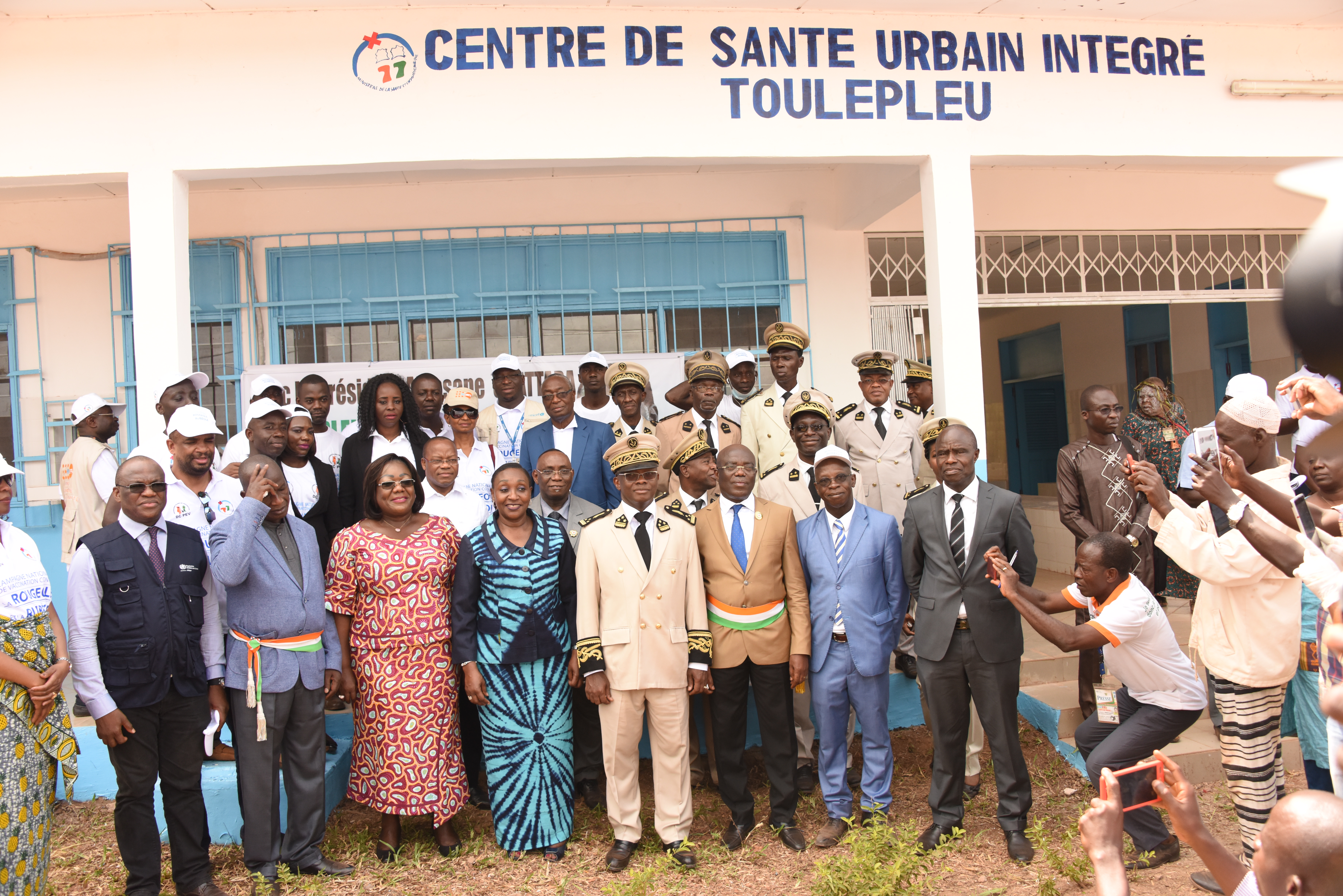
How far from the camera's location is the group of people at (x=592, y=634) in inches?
139

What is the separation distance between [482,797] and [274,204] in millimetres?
4735

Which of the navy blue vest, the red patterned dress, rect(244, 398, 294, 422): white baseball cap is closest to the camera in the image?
the navy blue vest

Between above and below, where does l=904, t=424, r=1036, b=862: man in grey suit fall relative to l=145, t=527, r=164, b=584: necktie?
below

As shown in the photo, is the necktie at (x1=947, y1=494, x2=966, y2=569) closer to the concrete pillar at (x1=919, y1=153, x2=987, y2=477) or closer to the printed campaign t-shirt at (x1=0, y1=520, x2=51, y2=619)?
the concrete pillar at (x1=919, y1=153, x2=987, y2=477)

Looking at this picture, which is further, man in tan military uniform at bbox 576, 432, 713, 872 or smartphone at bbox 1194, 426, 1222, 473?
smartphone at bbox 1194, 426, 1222, 473

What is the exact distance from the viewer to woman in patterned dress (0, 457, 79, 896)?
311 centimetres

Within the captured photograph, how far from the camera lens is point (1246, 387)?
3801 mm

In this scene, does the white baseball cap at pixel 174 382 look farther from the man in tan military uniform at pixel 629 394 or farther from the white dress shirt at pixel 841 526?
the white dress shirt at pixel 841 526

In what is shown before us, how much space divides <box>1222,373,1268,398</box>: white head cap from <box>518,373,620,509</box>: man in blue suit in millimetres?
2967

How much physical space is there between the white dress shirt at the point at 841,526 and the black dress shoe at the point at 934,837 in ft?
3.00

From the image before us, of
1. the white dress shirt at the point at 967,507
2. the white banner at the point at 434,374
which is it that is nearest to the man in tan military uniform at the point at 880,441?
the white dress shirt at the point at 967,507

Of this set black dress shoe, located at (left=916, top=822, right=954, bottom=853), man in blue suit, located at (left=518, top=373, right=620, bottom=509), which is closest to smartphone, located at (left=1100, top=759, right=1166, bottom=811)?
black dress shoe, located at (left=916, top=822, right=954, bottom=853)

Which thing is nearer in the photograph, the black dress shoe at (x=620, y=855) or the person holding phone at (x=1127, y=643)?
the person holding phone at (x=1127, y=643)

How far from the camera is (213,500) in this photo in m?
4.23
